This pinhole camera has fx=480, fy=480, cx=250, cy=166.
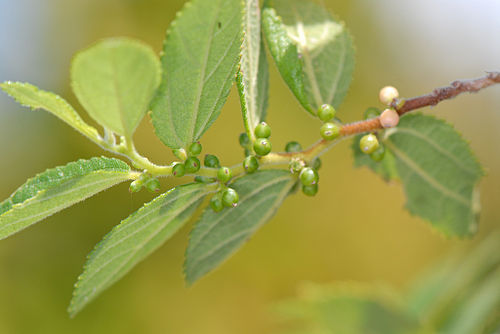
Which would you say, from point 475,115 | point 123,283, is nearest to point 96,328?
point 123,283

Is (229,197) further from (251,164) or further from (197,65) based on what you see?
(197,65)

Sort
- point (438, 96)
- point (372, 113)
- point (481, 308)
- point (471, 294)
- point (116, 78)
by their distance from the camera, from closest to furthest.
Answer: point (116, 78) → point (438, 96) → point (372, 113) → point (481, 308) → point (471, 294)

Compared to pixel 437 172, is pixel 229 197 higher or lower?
higher

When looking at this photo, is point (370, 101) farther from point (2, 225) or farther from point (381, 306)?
point (2, 225)

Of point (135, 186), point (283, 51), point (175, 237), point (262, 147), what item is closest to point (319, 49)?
point (283, 51)

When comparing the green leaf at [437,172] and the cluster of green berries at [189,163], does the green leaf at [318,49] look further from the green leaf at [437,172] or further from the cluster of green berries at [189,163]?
the cluster of green berries at [189,163]

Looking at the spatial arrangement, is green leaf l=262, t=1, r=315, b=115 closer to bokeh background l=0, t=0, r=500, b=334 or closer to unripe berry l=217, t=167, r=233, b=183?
unripe berry l=217, t=167, r=233, b=183

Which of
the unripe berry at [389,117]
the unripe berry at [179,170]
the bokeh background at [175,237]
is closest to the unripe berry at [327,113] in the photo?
the unripe berry at [389,117]
